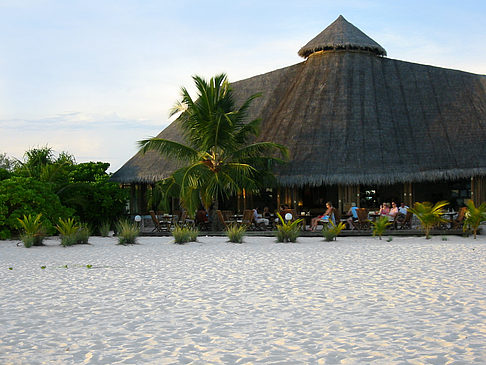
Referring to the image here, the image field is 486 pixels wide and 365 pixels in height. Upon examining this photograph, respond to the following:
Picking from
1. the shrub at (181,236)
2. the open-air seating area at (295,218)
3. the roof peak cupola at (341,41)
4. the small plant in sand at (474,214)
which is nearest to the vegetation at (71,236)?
the shrub at (181,236)

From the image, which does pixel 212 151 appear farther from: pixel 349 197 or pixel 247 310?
pixel 247 310

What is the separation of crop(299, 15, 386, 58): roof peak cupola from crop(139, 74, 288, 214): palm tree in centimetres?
703

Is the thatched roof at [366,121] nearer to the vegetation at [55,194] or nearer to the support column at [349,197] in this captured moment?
the support column at [349,197]

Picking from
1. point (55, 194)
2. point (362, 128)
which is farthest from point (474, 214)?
point (55, 194)

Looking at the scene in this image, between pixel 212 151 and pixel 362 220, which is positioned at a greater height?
pixel 212 151

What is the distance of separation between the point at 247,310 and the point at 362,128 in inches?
646

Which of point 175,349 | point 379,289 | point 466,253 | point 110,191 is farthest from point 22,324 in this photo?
point 110,191

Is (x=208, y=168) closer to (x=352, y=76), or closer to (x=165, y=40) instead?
(x=165, y=40)

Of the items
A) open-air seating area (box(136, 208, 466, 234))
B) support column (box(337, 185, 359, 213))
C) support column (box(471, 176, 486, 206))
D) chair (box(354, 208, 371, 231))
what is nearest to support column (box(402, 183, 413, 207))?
open-air seating area (box(136, 208, 466, 234))

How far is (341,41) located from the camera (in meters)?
25.2

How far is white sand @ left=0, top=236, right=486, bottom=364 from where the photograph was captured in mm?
4363

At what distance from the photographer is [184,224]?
18.8m

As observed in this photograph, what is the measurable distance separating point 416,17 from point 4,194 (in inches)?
590

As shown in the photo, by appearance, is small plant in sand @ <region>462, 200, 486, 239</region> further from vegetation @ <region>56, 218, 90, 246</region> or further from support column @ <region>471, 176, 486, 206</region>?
vegetation @ <region>56, 218, 90, 246</region>
